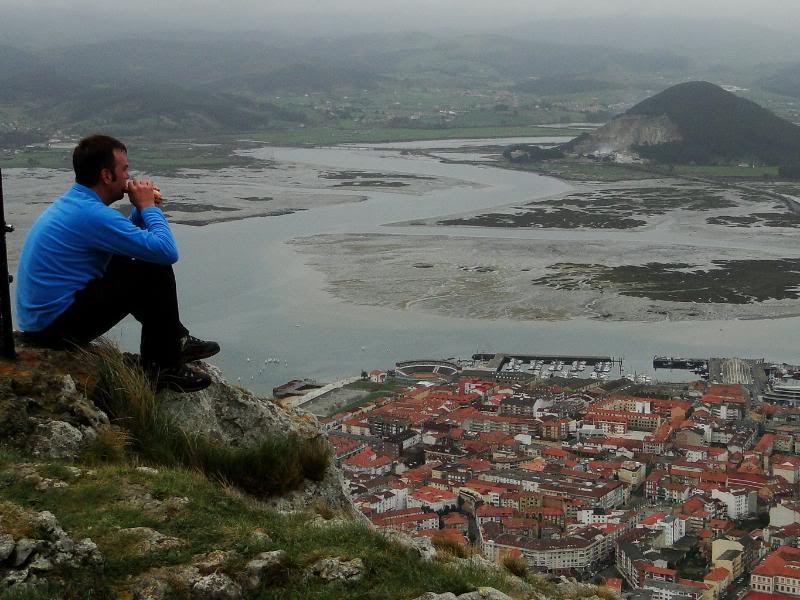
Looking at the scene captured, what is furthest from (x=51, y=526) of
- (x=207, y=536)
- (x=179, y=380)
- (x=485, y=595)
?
(x=179, y=380)

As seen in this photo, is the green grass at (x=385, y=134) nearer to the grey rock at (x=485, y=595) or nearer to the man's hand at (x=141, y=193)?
the man's hand at (x=141, y=193)

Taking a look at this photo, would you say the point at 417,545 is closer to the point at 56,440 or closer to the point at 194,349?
the point at 56,440

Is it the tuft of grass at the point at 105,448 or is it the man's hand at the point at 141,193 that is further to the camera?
the man's hand at the point at 141,193

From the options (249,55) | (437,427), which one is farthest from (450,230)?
(249,55)

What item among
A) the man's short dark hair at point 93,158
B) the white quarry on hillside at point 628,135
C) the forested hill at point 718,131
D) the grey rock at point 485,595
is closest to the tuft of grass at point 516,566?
the grey rock at point 485,595

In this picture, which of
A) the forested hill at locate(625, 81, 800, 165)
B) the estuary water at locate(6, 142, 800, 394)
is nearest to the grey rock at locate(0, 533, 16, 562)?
the estuary water at locate(6, 142, 800, 394)
